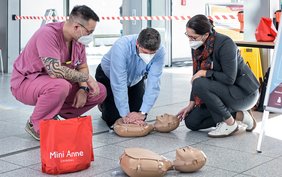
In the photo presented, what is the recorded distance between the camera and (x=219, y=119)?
3900 millimetres

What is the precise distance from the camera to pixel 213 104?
151 inches

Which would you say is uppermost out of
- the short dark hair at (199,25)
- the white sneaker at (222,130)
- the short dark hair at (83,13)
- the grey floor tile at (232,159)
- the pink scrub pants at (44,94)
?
the short dark hair at (83,13)

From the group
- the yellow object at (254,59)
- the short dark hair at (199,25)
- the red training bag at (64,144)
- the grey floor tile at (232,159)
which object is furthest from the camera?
the yellow object at (254,59)

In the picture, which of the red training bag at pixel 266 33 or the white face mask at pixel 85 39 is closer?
the white face mask at pixel 85 39

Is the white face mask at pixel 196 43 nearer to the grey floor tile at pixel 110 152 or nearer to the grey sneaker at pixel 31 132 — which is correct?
the grey floor tile at pixel 110 152

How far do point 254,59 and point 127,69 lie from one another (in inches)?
77.1

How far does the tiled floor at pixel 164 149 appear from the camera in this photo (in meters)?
3.01

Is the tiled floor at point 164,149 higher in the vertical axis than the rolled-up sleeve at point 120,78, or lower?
lower

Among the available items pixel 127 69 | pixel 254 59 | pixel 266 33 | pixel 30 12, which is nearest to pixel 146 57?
pixel 127 69

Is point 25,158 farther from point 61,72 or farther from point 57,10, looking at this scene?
point 57,10

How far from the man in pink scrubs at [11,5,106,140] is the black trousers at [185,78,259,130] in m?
0.77

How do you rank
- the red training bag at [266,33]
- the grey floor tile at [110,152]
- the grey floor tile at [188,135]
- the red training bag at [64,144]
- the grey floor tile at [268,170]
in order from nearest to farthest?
the red training bag at [64,144]
the grey floor tile at [268,170]
the grey floor tile at [110,152]
the grey floor tile at [188,135]
the red training bag at [266,33]

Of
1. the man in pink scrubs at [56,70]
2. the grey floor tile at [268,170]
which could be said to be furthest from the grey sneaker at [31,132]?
the grey floor tile at [268,170]

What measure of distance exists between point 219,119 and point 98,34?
1129cm
